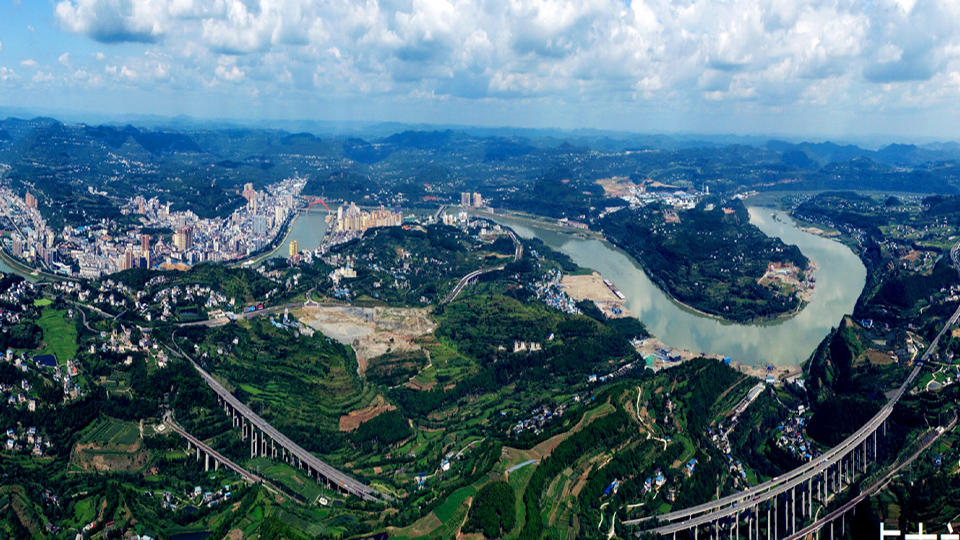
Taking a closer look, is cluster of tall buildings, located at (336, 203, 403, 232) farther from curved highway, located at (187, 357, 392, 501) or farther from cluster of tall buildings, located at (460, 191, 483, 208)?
curved highway, located at (187, 357, 392, 501)

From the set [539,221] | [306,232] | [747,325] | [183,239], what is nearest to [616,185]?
[539,221]

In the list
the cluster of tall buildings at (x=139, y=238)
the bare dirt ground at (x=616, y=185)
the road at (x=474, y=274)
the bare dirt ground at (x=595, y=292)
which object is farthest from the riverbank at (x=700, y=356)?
the bare dirt ground at (x=616, y=185)

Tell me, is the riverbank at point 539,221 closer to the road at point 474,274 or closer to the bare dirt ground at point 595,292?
the road at point 474,274

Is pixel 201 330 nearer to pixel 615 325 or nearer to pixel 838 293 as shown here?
pixel 615 325

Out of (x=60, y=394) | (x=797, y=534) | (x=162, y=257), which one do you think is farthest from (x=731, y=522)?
(x=162, y=257)

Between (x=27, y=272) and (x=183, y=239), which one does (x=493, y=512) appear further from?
(x=183, y=239)

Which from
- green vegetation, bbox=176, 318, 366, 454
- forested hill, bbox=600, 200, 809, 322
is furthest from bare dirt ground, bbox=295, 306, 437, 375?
forested hill, bbox=600, 200, 809, 322
